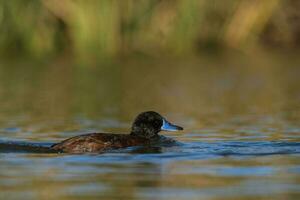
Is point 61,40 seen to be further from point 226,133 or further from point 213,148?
point 213,148

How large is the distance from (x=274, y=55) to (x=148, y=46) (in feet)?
10.4

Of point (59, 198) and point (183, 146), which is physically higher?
point (183, 146)

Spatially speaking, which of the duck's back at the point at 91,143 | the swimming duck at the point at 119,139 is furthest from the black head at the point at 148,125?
the duck's back at the point at 91,143

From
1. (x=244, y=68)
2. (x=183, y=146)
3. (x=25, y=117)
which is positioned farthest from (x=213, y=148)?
(x=244, y=68)

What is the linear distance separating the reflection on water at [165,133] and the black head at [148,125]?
321 mm

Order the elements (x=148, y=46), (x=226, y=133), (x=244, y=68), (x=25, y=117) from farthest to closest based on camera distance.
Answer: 1. (x=148, y=46)
2. (x=244, y=68)
3. (x=25, y=117)
4. (x=226, y=133)

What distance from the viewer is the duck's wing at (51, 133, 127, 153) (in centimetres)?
1051

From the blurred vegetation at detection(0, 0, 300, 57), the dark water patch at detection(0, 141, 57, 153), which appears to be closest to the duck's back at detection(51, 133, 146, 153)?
the dark water patch at detection(0, 141, 57, 153)

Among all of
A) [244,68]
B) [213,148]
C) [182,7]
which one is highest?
[182,7]

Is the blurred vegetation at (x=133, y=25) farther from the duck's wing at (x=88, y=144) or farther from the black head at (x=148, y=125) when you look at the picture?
the duck's wing at (x=88, y=144)

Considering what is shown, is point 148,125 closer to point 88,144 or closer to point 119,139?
point 119,139

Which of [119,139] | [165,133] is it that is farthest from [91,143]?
[165,133]

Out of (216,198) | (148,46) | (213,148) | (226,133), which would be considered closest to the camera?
(216,198)

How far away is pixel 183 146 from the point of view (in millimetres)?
11164
